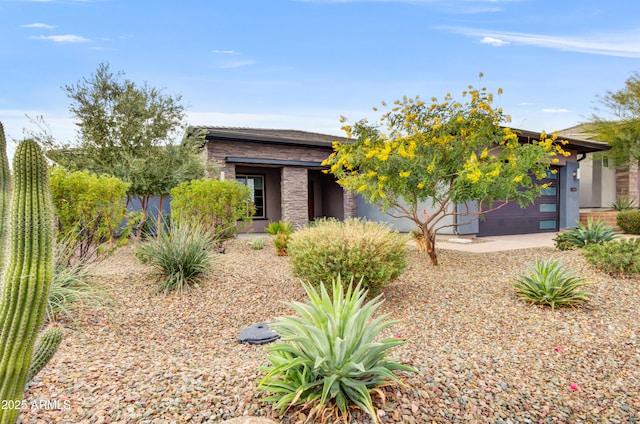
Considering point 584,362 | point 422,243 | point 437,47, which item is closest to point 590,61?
point 437,47

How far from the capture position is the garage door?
14.0 m

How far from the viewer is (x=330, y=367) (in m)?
2.57

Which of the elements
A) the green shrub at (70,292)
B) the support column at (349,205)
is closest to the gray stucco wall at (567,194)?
the support column at (349,205)

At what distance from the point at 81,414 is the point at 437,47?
30.4ft

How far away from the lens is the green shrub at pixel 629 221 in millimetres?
14875

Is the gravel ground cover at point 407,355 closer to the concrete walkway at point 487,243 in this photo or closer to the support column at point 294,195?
the concrete walkway at point 487,243

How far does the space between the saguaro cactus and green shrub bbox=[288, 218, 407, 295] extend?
366cm

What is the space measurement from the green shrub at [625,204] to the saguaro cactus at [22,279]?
20.0 metres

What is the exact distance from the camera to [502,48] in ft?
30.6

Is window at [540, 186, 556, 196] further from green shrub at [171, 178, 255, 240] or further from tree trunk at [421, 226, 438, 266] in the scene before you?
green shrub at [171, 178, 255, 240]

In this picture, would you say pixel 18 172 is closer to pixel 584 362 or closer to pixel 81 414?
pixel 81 414

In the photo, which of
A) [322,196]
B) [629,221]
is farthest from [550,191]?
[322,196]

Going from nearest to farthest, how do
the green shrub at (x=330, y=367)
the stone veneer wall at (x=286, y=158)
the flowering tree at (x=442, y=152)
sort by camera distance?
the green shrub at (x=330, y=367), the flowering tree at (x=442, y=152), the stone veneer wall at (x=286, y=158)

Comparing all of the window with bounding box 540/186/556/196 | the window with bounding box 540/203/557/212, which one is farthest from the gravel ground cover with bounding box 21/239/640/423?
the window with bounding box 540/186/556/196
